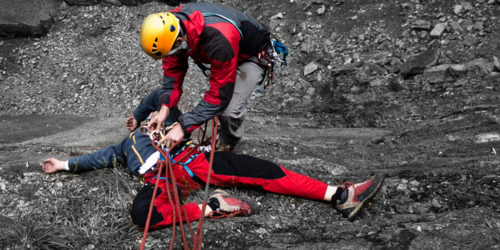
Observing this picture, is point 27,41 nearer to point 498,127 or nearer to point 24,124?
point 24,124

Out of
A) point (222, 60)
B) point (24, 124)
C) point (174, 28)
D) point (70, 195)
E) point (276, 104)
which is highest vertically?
point (174, 28)

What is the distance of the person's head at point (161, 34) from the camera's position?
347cm

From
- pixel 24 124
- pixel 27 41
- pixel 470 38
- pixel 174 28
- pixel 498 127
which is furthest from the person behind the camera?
pixel 27 41

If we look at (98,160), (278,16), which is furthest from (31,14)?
(98,160)

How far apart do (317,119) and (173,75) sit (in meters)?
3.75

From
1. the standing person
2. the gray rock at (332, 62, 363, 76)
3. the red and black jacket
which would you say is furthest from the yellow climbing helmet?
the gray rock at (332, 62, 363, 76)

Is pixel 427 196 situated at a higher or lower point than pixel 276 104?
higher

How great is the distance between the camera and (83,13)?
10000 millimetres

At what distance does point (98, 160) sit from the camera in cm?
401

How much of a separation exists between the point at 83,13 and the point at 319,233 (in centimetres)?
911

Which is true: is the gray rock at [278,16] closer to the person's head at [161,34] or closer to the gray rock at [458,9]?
the gray rock at [458,9]

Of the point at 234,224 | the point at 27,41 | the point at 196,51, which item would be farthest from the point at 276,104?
the point at 27,41

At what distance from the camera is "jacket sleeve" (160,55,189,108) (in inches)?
167

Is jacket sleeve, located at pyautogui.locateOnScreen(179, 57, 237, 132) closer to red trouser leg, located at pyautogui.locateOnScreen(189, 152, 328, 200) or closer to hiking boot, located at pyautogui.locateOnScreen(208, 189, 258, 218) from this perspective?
red trouser leg, located at pyautogui.locateOnScreen(189, 152, 328, 200)
